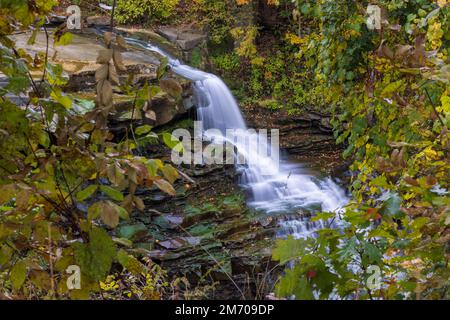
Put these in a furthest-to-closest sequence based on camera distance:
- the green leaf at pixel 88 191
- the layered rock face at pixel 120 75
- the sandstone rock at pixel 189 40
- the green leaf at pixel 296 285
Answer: the sandstone rock at pixel 189 40 → the layered rock face at pixel 120 75 → the green leaf at pixel 88 191 → the green leaf at pixel 296 285

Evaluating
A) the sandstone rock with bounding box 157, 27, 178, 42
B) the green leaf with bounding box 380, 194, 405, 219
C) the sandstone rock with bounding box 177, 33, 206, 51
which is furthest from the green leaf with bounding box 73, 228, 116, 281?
the sandstone rock with bounding box 157, 27, 178, 42

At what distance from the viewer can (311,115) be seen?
11539 millimetres

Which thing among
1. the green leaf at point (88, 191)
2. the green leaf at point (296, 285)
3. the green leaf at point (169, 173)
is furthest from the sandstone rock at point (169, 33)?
the green leaf at point (296, 285)

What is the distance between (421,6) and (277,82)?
8174mm

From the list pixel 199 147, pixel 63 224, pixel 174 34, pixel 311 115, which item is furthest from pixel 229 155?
pixel 63 224

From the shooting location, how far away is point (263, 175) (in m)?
9.54

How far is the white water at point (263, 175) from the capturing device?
8367 millimetres

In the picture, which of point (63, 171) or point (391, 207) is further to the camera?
point (63, 171)

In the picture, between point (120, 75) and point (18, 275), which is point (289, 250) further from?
point (120, 75)

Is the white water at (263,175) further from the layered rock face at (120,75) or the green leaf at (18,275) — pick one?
the green leaf at (18,275)

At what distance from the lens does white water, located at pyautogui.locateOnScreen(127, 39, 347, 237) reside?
837 centimetres

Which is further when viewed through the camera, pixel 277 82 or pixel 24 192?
pixel 277 82

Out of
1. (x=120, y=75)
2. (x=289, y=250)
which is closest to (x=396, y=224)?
(x=289, y=250)
